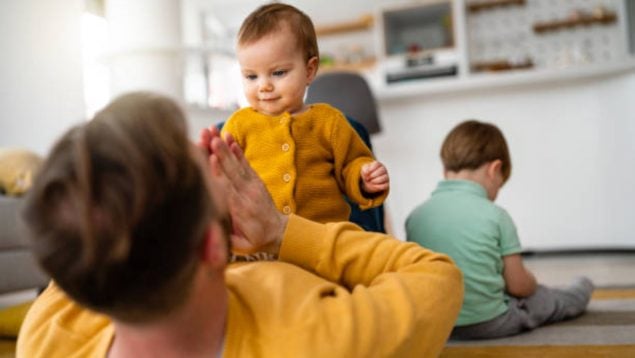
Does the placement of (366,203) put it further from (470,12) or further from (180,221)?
(470,12)

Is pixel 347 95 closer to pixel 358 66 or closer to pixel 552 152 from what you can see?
pixel 552 152

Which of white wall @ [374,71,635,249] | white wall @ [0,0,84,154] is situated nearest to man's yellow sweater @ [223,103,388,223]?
A: white wall @ [374,71,635,249]

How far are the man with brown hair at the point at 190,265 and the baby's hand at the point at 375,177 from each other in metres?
0.27

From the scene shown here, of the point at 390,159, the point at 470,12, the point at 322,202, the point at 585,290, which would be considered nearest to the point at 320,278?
the point at 322,202

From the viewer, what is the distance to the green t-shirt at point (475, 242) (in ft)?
5.03

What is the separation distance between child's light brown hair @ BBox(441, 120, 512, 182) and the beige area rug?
18.9 inches

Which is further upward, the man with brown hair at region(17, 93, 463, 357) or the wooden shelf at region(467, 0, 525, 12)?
the wooden shelf at region(467, 0, 525, 12)

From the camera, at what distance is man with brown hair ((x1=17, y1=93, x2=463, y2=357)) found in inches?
19.5

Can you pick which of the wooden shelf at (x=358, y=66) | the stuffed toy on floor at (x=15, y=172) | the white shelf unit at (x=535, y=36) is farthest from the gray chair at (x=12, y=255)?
the wooden shelf at (x=358, y=66)

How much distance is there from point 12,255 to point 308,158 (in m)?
1.67

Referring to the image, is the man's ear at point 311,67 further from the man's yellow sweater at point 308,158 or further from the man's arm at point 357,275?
the man's arm at point 357,275

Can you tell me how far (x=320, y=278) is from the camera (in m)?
0.78

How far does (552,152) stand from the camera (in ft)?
10.4

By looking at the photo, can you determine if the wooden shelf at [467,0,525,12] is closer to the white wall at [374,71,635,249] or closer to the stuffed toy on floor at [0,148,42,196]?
the white wall at [374,71,635,249]
